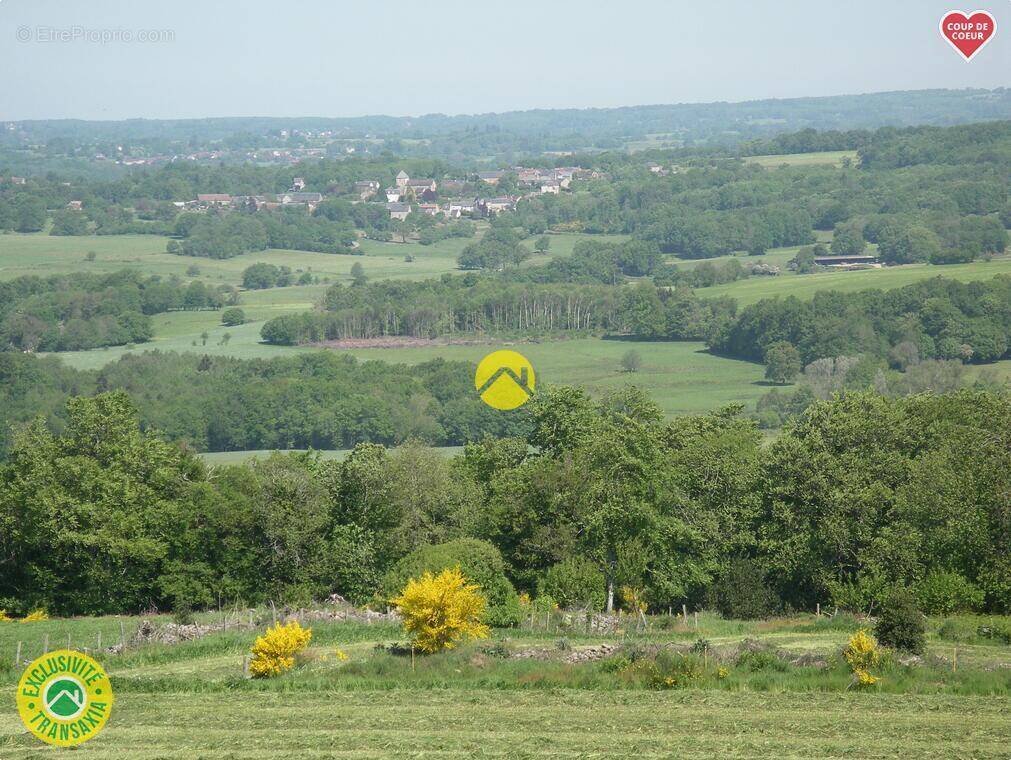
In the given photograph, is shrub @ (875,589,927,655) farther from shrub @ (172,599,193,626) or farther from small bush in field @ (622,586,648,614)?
shrub @ (172,599,193,626)

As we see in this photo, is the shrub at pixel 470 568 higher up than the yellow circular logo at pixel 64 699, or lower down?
lower down

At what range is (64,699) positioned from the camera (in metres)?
19.8

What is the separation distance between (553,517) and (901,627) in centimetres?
1182

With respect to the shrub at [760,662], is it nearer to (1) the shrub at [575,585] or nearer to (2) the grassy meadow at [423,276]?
(1) the shrub at [575,585]

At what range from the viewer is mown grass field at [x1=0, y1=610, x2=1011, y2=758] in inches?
706

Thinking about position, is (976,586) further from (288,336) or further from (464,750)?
(288,336)

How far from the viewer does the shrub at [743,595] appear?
96.7 ft

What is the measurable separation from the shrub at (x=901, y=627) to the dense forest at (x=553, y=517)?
5.48 metres

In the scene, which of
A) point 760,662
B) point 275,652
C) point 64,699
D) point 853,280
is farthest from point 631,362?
point 64,699

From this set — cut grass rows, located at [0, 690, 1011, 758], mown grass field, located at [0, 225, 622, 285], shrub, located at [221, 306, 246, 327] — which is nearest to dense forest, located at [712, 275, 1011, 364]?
shrub, located at [221, 306, 246, 327]

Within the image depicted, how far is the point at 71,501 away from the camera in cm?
3278

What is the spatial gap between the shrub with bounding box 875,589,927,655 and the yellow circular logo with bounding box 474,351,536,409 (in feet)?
128

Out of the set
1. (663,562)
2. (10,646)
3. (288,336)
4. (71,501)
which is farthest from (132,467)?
(288,336)

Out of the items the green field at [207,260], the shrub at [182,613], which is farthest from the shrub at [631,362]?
the shrub at [182,613]
